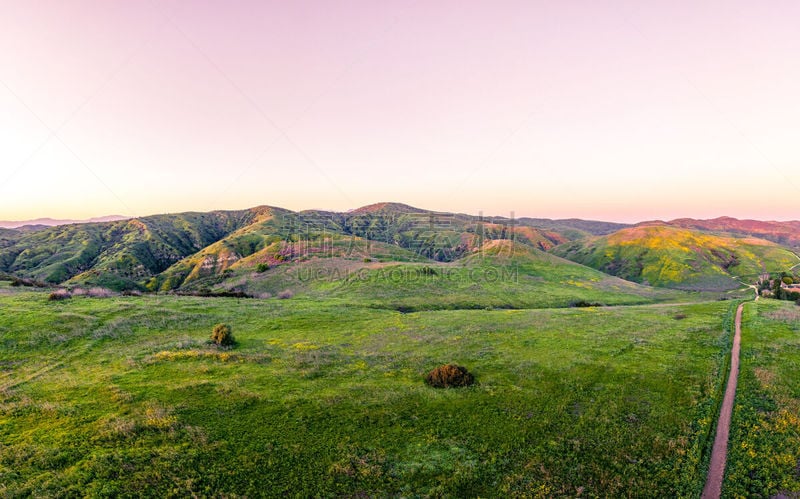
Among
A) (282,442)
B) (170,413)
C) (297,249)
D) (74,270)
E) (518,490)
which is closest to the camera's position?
(518,490)

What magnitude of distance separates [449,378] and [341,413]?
720 centimetres

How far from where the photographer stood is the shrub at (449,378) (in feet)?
66.0

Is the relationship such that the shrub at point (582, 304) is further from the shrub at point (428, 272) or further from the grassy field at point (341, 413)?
the grassy field at point (341, 413)

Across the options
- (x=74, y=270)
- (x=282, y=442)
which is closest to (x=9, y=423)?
(x=282, y=442)

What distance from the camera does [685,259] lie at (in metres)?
147

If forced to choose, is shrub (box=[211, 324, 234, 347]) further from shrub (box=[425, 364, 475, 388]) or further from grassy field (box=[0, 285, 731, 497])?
shrub (box=[425, 364, 475, 388])

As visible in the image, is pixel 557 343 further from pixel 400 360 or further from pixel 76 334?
pixel 76 334

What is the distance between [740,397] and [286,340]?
3204cm

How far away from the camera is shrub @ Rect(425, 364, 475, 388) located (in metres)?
20.1

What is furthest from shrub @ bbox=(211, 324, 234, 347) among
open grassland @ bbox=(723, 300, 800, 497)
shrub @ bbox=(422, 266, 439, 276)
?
shrub @ bbox=(422, 266, 439, 276)

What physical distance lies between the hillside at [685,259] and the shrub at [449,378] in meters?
146

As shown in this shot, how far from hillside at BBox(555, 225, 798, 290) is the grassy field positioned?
135 meters

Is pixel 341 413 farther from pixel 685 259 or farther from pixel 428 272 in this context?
pixel 685 259

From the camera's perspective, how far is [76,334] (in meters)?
26.7
